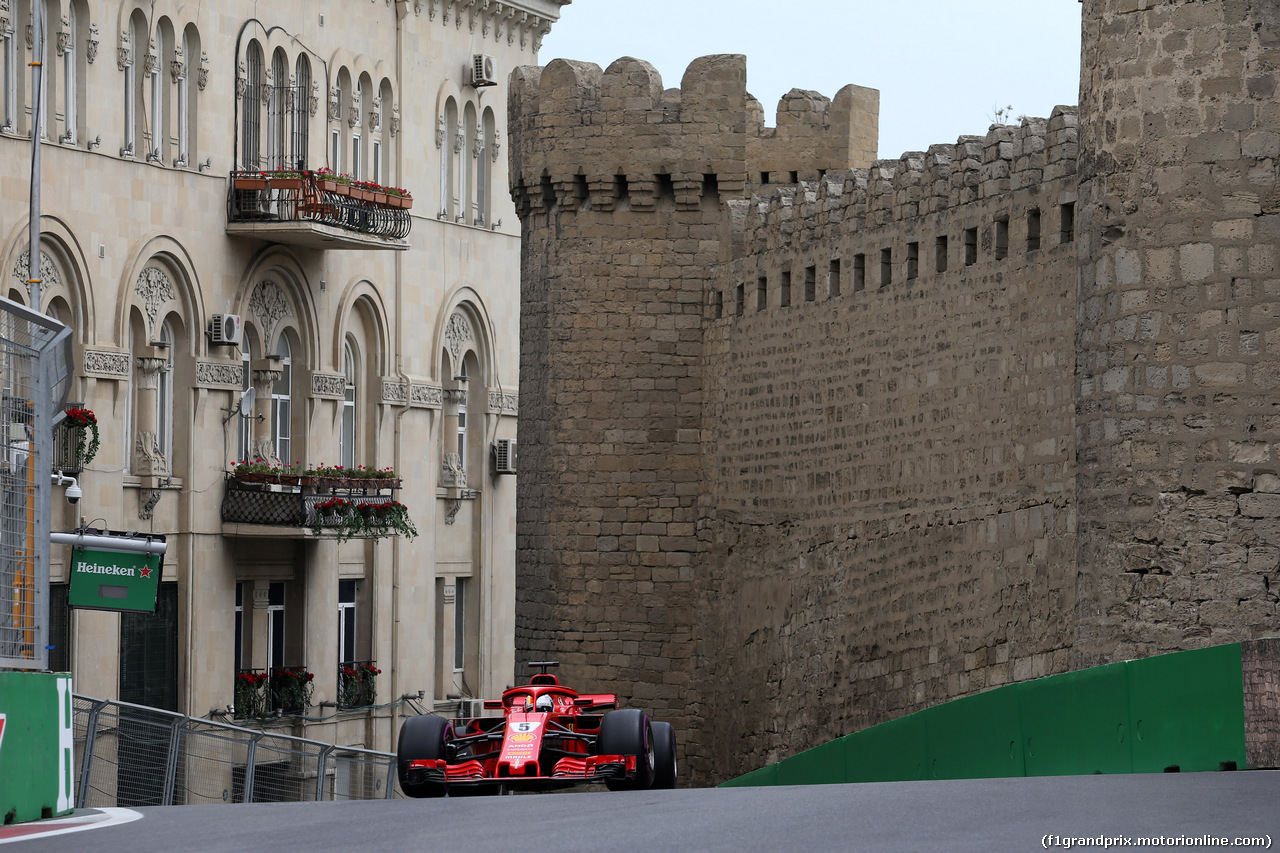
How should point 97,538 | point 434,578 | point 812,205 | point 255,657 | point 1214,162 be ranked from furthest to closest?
point 434,578, point 255,657, point 812,205, point 97,538, point 1214,162

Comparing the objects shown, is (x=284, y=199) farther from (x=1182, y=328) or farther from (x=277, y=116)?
(x=1182, y=328)

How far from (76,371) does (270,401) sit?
16.0 ft

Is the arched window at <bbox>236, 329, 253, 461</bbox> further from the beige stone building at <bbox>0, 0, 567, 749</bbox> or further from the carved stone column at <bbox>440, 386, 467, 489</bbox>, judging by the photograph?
the carved stone column at <bbox>440, 386, 467, 489</bbox>

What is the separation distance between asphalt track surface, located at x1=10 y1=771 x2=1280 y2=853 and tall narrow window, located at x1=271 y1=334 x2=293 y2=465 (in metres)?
20.2

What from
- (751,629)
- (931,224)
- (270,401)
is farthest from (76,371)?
(931,224)

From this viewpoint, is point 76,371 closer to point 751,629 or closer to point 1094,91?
point 751,629

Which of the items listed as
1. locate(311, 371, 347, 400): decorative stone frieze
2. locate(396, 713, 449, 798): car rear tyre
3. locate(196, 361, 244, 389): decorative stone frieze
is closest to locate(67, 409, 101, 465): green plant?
locate(196, 361, 244, 389): decorative stone frieze

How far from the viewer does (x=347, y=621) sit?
34.1 m

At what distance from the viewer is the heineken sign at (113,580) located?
59.6 feet

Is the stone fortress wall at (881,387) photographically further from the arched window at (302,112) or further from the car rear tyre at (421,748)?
the arched window at (302,112)

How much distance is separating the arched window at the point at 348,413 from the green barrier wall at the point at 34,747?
21772 millimetres

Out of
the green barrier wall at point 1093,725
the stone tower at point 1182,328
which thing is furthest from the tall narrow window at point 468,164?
the stone tower at point 1182,328

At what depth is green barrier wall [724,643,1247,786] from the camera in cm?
1272

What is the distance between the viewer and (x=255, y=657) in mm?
31625
